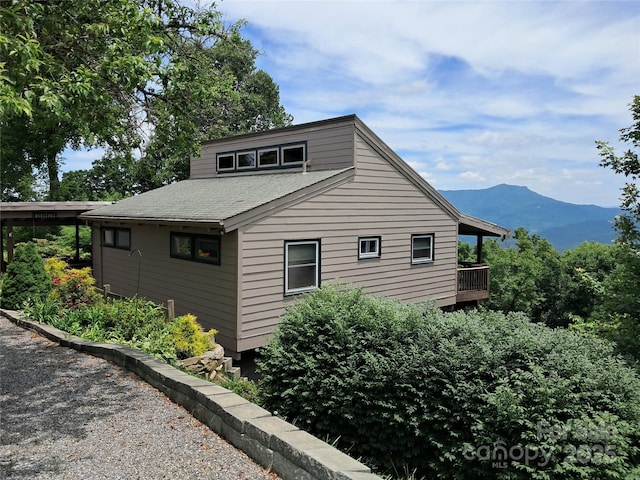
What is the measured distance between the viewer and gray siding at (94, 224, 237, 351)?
969cm

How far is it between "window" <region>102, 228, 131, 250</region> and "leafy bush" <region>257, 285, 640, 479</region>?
9.55 metres

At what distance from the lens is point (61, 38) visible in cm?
656

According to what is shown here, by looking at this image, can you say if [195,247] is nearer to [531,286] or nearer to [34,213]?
[34,213]

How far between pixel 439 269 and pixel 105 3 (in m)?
11.7

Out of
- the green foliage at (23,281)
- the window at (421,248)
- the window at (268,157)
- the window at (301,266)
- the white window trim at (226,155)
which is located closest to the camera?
the window at (301,266)

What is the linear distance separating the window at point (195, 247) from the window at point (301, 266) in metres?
1.59

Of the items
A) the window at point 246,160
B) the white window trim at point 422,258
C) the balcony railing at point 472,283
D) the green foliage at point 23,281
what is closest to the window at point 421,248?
the white window trim at point 422,258

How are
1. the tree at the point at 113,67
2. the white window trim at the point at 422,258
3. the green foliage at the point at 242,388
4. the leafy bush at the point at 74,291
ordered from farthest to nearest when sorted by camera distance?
1. the white window trim at the point at 422,258
2. the leafy bush at the point at 74,291
3. the green foliage at the point at 242,388
4. the tree at the point at 113,67

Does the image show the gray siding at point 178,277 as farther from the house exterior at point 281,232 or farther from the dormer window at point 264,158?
the dormer window at point 264,158

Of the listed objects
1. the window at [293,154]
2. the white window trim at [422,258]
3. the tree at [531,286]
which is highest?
the window at [293,154]

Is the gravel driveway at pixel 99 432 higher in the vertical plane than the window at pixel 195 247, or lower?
lower

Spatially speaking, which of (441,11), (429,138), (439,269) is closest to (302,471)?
(441,11)

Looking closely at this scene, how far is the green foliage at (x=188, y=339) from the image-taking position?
805cm

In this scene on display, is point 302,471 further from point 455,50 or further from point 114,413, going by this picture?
point 455,50
